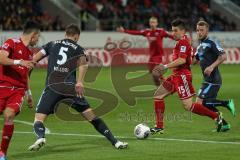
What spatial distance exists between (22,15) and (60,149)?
27.5 m

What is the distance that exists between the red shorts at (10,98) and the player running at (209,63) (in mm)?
4516

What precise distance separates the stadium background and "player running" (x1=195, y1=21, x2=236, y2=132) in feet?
1.91

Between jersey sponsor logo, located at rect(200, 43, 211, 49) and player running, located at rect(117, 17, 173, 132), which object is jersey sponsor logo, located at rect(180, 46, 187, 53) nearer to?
jersey sponsor logo, located at rect(200, 43, 211, 49)

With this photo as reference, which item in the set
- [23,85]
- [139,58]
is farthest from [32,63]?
[139,58]

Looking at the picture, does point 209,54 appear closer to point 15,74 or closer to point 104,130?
point 104,130

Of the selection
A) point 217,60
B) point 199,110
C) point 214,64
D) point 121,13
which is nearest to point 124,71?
point 121,13

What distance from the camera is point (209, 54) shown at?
1461cm

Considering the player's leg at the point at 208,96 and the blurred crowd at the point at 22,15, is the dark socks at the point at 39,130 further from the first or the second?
the blurred crowd at the point at 22,15

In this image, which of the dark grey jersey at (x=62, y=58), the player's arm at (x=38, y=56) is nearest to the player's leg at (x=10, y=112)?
the player's arm at (x=38, y=56)

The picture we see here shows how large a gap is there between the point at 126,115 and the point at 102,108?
1.67 m

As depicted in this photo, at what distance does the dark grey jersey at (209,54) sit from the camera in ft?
47.4

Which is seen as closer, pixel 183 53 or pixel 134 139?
pixel 134 139

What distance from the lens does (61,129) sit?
14.8 m

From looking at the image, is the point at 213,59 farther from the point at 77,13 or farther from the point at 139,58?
the point at 77,13
